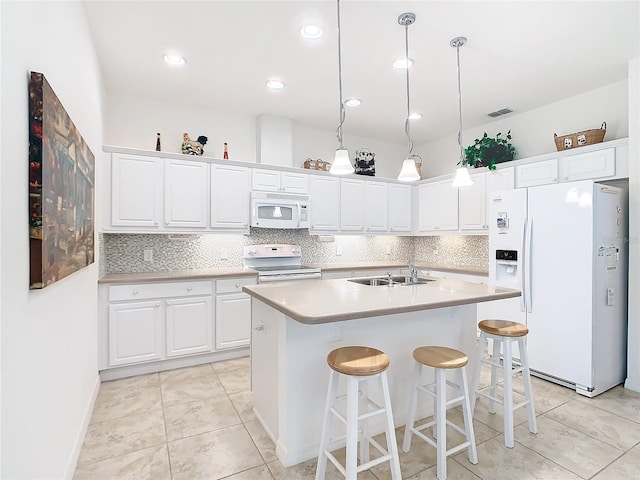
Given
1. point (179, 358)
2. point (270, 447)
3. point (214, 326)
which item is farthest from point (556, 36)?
point (179, 358)

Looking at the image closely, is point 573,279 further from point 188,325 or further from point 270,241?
point 188,325

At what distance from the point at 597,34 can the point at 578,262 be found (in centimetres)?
177

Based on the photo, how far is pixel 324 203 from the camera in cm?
450

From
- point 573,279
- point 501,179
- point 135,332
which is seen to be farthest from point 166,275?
point 501,179

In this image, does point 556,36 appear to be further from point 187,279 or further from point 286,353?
point 187,279

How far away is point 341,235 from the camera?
4.86m

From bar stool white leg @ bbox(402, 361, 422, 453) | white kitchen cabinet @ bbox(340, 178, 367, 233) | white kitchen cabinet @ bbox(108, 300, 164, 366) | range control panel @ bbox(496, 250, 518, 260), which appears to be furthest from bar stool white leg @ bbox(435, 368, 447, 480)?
white kitchen cabinet @ bbox(340, 178, 367, 233)

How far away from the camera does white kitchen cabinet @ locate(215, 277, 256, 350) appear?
3.54 meters

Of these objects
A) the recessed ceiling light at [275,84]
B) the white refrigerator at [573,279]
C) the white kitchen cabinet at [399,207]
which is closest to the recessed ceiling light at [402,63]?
the recessed ceiling light at [275,84]

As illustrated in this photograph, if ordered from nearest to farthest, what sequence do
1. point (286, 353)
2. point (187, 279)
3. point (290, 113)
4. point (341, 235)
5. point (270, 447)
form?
point (286, 353)
point (270, 447)
point (187, 279)
point (290, 113)
point (341, 235)

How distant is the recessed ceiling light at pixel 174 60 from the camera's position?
2.83 m

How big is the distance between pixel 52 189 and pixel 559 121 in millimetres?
4592

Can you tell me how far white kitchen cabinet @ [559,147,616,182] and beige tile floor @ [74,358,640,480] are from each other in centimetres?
193

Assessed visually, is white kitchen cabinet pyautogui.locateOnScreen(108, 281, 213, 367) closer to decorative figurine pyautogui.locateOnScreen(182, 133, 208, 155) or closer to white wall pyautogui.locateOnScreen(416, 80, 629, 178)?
decorative figurine pyautogui.locateOnScreen(182, 133, 208, 155)
